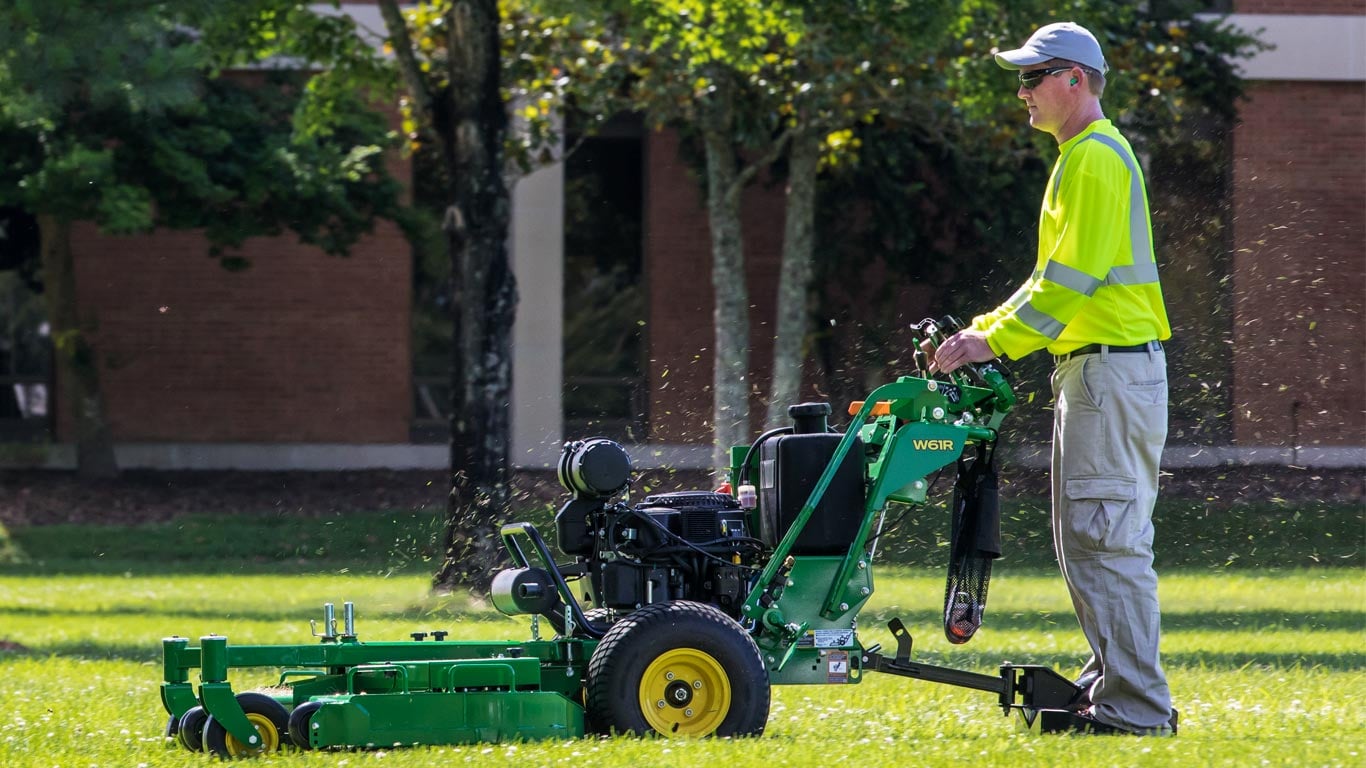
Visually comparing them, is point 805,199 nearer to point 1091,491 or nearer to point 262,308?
point 262,308

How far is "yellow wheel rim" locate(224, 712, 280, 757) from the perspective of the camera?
19.9ft

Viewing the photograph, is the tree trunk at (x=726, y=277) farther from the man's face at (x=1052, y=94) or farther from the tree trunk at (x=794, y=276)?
the man's face at (x=1052, y=94)

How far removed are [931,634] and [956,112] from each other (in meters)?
6.26

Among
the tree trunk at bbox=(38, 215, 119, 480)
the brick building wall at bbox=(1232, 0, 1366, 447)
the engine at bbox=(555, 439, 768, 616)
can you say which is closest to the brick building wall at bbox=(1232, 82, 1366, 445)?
the brick building wall at bbox=(1232, 0, 1366, 447)

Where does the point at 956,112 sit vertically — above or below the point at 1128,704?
above

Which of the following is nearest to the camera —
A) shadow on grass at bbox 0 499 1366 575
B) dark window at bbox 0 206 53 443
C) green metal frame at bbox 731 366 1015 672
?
green metal frame at bbox 731 366 1015 672

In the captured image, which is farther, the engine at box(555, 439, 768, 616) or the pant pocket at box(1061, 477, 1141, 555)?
the engine at box(555, 439, 768, 616)

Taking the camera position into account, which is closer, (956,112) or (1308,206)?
(956,112)

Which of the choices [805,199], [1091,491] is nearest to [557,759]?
[1091,491]

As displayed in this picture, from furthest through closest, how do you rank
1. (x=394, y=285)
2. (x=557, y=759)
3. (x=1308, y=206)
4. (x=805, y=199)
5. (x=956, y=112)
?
(x=394, y=285), (x=1308, y=206), (x=805, y=199), (x=956, y=112), (x=557, y=759)

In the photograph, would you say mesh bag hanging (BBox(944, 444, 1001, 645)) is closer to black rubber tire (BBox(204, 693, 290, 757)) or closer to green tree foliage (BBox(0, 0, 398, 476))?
black rubber tire (BBox(204, 693, 290, 757))

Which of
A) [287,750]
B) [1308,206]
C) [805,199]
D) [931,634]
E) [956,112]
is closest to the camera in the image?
[287,750]

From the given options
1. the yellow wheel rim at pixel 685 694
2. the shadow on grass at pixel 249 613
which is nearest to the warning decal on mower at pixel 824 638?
the yellow wheel rim at pixel 685 694

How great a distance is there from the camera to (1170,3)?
1917cm
